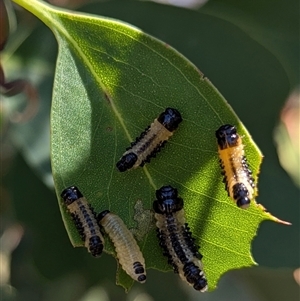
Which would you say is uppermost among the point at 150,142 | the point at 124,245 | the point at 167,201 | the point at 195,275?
the point at 150,142

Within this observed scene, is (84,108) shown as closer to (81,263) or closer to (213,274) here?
(213,274)

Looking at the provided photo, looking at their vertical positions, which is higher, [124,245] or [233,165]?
[233,165]

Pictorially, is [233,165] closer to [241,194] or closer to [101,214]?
[241,194]

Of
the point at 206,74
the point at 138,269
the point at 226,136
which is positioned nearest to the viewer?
the point at 226,136

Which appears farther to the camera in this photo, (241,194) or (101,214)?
(101,214)

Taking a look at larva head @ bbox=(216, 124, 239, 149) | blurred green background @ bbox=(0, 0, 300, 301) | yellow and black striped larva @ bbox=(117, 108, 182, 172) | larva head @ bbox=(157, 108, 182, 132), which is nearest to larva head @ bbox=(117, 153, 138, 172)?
yellow and black striped larva @ bbox=(117, 108, 182, 172)

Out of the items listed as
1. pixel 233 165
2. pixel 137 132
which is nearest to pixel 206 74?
pixel 137 132

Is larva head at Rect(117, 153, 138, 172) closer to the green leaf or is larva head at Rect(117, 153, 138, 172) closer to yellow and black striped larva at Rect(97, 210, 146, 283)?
the green leaf

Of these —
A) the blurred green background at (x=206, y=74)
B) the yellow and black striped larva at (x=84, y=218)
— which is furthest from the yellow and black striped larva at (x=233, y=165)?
the blurred green background at (x=206, y=74)
